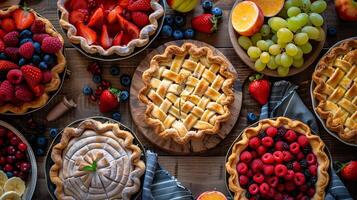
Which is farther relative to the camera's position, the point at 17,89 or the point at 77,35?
the point at 77,35

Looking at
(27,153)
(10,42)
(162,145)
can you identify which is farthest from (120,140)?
(10,42)

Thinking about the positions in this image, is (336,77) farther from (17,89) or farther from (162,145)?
(17,89)

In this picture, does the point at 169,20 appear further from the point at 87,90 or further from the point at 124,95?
the point at 87,90

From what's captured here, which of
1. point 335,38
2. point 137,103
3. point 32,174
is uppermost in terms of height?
point 335,38

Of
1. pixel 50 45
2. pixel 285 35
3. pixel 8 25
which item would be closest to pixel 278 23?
pixel 285 35

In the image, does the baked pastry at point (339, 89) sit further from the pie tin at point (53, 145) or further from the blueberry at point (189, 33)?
the pie tin at point (53, 145)

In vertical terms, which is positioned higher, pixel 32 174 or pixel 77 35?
pixel 77 35
